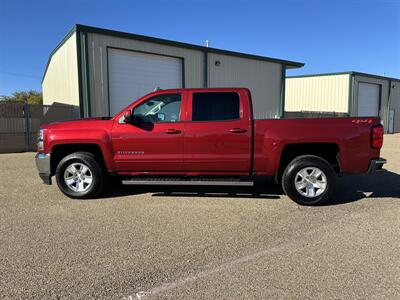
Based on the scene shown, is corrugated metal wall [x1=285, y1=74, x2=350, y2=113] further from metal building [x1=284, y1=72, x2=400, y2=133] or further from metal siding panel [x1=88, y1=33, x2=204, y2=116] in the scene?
metal siding panel [x1=88, y1=33, x2=204, y2=116]

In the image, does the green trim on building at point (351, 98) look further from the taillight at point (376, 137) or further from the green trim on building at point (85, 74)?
the taillight at point (376, 137)

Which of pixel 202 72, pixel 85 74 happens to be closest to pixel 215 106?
pixel 85 74

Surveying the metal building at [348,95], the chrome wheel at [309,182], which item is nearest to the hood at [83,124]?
the chrome wheel at [309,182]

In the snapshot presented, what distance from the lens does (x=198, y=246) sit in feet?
13.6

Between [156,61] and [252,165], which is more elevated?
[156,61]

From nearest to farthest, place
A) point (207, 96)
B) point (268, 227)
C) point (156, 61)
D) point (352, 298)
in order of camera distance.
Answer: point (352, 298), point (268, 227), point (207, 96), point (156, 61)

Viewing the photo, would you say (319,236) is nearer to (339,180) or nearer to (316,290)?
(316,290)

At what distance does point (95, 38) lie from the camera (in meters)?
15.5

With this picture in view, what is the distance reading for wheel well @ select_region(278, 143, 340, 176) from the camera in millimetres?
6117

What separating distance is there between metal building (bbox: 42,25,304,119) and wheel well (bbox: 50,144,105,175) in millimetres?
9445

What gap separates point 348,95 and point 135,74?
69.0ft

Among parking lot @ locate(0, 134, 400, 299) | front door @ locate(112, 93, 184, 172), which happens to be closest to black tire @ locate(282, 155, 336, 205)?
parking lot @ locate(0, 134, 400, 299)

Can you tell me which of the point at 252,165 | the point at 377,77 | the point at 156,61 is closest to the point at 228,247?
the point at 252,165

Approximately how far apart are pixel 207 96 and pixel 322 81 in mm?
29331
